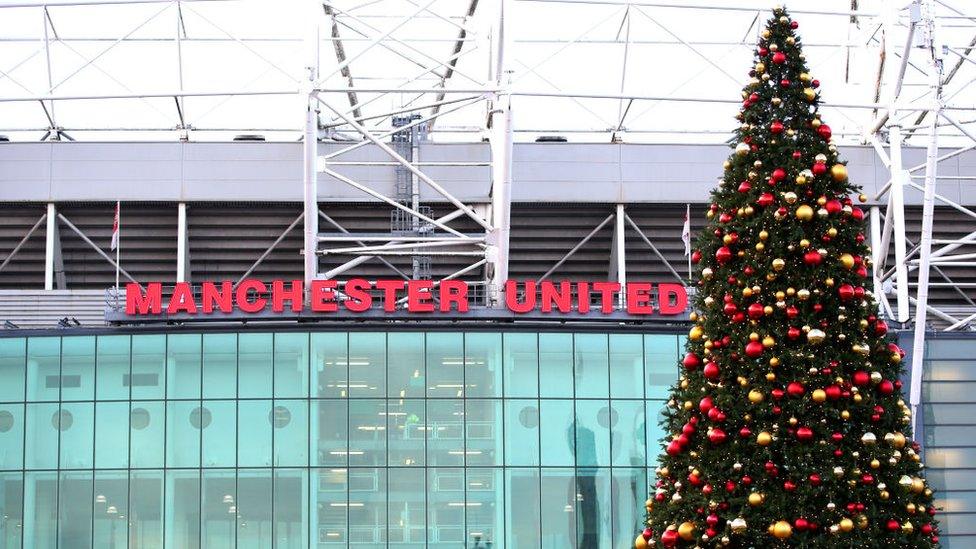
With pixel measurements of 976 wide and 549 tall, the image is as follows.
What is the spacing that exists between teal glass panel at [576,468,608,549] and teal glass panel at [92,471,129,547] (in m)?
14.0

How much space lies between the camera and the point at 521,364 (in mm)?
52688

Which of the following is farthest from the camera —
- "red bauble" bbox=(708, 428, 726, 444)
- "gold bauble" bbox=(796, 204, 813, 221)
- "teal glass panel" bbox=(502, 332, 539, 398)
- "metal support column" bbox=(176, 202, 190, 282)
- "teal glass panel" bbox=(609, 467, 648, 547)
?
"metal support column" bbox=(176, 202, 190, 282)

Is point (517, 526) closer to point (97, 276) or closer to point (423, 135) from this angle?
point (423, 135)

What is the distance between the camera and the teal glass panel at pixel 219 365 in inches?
2046

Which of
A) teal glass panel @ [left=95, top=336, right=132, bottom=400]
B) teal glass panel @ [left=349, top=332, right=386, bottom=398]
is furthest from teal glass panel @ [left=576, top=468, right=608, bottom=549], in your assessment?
teal glass panel @ [left=95, top=336, right=132, bottom=400]

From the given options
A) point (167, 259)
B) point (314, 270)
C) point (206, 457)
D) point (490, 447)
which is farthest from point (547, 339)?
point (167, 259)

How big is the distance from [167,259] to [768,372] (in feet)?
147

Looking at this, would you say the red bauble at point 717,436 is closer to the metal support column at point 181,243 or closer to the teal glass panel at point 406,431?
the teal glass panel at point 406,431

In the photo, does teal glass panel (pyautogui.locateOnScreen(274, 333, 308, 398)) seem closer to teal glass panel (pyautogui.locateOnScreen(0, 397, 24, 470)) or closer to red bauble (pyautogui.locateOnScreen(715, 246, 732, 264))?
teal glass panel (pyautogui.locateOnScreen(0, 397, 24, 470))

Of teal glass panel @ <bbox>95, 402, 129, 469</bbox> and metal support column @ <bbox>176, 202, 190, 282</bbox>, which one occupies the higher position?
metal support column @ <bbox>176, 202, 190, 282</bbox>

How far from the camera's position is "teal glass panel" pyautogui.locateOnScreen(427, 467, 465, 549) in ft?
170

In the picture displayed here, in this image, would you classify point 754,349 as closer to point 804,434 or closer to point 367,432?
point 804,434

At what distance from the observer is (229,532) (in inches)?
2021

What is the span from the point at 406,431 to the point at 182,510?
7.29 metres
